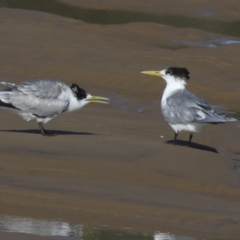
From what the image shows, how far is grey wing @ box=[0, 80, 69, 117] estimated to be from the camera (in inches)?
406

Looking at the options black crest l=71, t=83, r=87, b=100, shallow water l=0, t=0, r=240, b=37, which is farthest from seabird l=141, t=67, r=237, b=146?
shallow water l=0, t=0, r=240, b=37

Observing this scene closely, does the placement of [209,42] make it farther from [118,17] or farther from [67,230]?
[67,230]

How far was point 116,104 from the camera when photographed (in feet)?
49.5

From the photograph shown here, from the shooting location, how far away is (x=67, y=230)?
298 inches

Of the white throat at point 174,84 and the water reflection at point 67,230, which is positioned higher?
the white throat at point 174,84

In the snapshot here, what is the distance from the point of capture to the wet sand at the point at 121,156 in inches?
327

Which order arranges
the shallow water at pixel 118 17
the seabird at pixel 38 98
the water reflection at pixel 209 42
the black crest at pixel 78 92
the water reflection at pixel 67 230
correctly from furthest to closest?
the shallow water at pixel 118 17
the water reflection at pixel 209 42
the black crest at pixel 78 92
the seabird at pixel 38 98
the water reflection at pixel 67 230

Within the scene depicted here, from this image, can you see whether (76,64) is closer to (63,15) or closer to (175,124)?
(175,124)

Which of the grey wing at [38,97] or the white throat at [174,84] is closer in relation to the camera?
the grey wing at [38,97]

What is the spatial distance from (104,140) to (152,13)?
1654cm

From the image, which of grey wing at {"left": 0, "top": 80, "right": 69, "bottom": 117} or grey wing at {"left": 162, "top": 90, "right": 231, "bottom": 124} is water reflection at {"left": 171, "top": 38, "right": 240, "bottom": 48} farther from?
grey wing at {"left": 0, "top": 80, "right": 69, "bottom": 117}

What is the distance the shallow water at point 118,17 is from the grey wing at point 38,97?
14.9m

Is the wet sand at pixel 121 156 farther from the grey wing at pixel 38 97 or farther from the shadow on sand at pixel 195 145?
the grey wing at pixel 38 97

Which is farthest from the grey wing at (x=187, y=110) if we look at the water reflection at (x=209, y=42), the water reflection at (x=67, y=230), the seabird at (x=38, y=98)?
the water reflection at (x=209, y=42)
